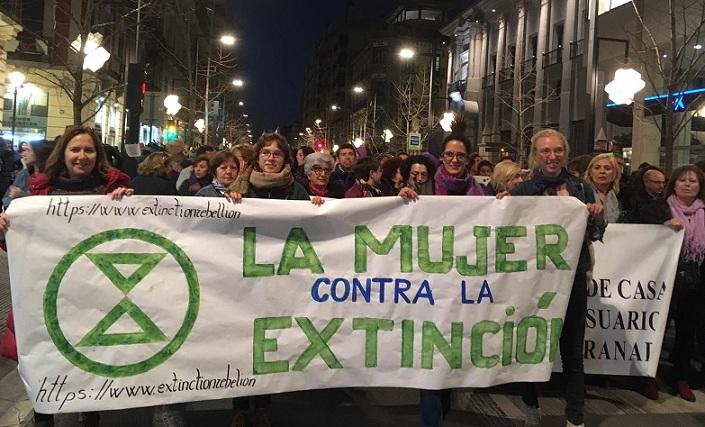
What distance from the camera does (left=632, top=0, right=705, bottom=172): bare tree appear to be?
39.3 feet

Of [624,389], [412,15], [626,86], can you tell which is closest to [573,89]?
[626,86]

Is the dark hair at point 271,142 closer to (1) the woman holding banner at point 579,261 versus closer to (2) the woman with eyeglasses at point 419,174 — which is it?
(2) the woman with eyeglasses at point 419,174

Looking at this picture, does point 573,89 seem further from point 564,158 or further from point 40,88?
point 564,158

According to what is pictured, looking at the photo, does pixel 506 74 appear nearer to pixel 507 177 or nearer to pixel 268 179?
pixel 507 177

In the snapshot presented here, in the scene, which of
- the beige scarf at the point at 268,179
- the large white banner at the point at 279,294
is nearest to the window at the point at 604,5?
the large white banner at the point at 279,294

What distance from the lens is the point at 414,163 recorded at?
533cm

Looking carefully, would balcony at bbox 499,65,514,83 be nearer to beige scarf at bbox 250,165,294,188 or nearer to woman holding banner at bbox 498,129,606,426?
woman holding banner at bbox 498,129,606,426

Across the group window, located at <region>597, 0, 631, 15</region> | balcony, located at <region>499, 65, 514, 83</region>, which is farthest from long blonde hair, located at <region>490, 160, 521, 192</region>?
balcony, located at <region>499, 65, 514, 83</region>

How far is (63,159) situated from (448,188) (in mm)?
2541

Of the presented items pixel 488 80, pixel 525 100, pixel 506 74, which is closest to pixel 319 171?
pixel 525 100

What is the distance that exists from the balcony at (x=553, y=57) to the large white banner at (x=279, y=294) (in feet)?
101

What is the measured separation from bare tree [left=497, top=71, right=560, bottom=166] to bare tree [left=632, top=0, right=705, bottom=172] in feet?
44.3

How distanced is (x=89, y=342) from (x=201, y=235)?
86 cm

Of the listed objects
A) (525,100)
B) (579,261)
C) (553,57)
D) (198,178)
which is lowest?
(579,261)
